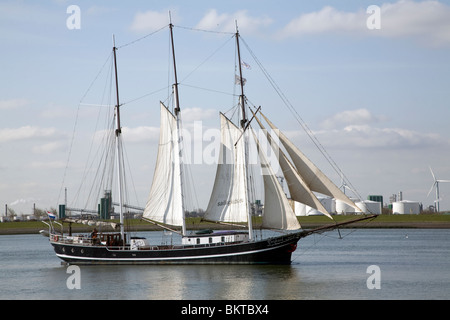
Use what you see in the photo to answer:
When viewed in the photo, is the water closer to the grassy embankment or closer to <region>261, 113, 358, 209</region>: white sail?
<region>261, 113, 358, 209</region>: white sail

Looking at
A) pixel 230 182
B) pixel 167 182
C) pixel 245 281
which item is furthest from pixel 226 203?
pixel 245 281

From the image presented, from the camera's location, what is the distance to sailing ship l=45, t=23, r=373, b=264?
202 feet

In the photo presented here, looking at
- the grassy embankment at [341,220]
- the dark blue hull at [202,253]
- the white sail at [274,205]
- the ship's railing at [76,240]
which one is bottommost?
the grassy embankment at [341,220]

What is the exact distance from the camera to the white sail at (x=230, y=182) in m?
65.7

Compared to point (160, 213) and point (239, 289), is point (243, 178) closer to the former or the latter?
point (160, 213)

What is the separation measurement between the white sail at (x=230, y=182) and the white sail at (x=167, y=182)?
4.12 metres

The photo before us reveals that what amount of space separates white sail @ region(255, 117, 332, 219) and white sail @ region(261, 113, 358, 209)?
0.46 m

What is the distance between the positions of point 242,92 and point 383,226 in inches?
4379

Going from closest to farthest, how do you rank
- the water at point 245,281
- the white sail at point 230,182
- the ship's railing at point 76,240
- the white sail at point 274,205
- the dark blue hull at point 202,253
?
1. the water at point 245,281
2. the white sail at point 274,205
3. the dark blue hull at point 202,253
4. the white sail at point 230,182
5. the ship's railing at point 76,240

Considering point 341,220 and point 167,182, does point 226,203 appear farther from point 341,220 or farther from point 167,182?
point 341,220

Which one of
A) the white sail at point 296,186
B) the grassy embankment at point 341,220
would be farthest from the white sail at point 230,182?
the grassy embankment at point 341,220

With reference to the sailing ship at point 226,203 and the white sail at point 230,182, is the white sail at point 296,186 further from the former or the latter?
the white sail at point 230,182

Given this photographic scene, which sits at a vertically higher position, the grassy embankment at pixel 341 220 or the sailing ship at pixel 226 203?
the sailing ship at pixel 226 203
